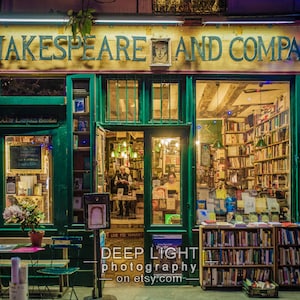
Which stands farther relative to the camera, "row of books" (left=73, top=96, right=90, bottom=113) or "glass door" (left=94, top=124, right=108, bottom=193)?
"row of books" (left=73, top=96, right=90, bottom=113)

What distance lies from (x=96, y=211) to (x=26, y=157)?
2161mm

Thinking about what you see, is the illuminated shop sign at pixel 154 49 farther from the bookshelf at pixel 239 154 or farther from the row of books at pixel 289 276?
the row of books at pixel 289 276

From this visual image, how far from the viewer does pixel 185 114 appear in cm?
867

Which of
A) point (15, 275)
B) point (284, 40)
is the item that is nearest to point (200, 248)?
point (284, 40)

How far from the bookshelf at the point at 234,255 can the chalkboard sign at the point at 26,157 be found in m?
3.20

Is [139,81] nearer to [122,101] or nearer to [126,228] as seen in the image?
[122,101]

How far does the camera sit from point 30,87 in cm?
871

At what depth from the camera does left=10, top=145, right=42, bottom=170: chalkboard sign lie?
8.77 m

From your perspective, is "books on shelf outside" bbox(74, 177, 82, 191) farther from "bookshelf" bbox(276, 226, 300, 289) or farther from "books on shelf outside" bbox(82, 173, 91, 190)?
"bookshelf" bbox(276, 226, 300, 289)

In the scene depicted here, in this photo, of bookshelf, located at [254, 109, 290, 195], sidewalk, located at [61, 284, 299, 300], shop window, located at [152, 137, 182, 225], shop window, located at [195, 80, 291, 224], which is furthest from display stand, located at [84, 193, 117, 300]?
bookshelf, located at [254, 109, 290, 195]

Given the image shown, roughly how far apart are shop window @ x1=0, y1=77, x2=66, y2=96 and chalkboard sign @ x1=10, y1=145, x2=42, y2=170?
98 cm

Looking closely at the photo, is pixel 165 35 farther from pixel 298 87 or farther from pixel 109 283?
pixel 109 283

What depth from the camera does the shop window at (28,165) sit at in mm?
8766

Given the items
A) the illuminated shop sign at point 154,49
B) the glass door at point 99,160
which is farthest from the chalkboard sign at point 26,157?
the illuminated shop sign at point 154,49
